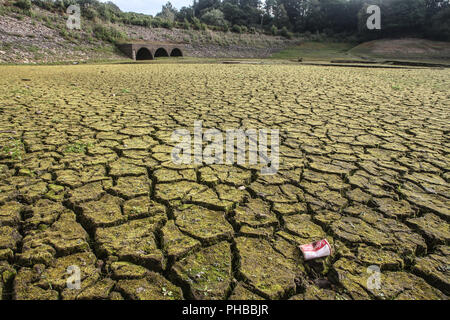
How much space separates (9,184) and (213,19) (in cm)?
4244

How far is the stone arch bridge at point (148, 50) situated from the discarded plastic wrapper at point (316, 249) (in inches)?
779

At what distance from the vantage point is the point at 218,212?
1.81 metres

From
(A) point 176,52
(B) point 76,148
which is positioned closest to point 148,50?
(A) point 176,52

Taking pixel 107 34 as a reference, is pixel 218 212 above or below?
below

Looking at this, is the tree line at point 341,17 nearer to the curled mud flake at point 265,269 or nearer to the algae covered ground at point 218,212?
the algae covered ground at point 218,212

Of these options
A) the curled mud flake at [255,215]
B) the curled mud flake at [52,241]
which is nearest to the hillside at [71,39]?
the curled mud flake at [52,241]

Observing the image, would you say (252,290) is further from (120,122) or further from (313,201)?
(120,122)

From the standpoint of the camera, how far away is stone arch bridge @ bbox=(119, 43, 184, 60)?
18.7 metres

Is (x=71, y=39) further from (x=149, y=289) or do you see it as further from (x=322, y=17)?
(x=322, y=17)

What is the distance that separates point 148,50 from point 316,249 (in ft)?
74.2

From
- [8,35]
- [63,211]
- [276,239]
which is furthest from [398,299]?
[8,35]

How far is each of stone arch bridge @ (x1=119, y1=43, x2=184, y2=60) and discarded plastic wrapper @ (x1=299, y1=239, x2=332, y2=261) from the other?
1979cm

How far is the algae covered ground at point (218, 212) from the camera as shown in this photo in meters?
1.27

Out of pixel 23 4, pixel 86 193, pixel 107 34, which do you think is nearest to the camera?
pixel 86 193
